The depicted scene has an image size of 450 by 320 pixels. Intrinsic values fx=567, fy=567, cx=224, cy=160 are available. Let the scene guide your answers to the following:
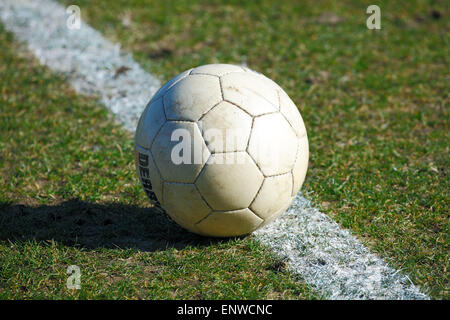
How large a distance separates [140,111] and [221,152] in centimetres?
270

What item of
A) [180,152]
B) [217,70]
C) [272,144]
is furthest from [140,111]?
[272,144]

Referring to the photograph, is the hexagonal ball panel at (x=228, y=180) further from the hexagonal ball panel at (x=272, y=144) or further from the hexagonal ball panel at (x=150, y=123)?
the hexagonal ball panel at (x=150, y=123)

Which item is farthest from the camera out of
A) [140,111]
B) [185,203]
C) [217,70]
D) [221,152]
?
[140,111]

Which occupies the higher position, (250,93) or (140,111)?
(250,93)

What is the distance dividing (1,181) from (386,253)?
3189 mm

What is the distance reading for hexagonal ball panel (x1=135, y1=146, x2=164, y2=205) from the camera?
367 centimetres

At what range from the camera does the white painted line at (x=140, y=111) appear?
3559 millimetres

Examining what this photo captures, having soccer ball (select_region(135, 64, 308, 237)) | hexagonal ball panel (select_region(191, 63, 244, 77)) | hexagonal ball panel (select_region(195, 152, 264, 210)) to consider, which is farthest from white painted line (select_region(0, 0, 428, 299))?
hexagonal ball panel (select_region(191, 63, 244, 77))

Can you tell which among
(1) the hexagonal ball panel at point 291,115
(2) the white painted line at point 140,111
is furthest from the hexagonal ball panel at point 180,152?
(2) the white painted line at point 140,111

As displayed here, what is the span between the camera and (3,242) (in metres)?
4.01

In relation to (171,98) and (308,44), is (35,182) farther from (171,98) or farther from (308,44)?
(308,44)

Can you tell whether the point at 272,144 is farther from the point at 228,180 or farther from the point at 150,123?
the point at 150,123

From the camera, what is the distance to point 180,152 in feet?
11.6
